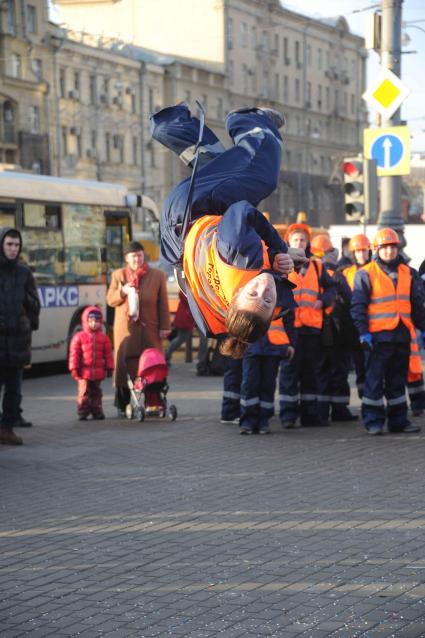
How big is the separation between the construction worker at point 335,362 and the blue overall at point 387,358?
3.42 feet

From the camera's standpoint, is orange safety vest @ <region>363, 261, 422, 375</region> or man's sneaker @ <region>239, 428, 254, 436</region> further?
man's sneaker @ <region>239, 428, 254, 436</region>

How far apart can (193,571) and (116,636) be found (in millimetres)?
1273

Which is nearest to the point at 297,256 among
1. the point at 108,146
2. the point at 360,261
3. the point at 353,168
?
the point at 360,261

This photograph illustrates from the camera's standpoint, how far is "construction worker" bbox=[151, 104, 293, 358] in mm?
5367

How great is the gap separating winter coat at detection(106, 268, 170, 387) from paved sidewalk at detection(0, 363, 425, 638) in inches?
56.1

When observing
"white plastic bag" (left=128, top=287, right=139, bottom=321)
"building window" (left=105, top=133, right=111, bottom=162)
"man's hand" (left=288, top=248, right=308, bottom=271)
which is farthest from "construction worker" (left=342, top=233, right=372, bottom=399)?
"building window" (left=105, top=133, right=111, bottom=162)

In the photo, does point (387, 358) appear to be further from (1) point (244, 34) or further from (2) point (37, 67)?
(1) point (244, 34)

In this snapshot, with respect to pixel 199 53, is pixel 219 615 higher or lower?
lower

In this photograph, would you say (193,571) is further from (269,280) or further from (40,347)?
(40,347)

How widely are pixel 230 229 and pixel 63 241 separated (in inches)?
637

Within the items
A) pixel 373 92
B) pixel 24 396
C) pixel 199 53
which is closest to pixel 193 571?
pixel 24 396

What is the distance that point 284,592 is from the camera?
6.56 m

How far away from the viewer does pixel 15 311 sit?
40.7ft

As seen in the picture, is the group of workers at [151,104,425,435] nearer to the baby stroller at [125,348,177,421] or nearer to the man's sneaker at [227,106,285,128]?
the man's sneaker at [227,106,285,128]
